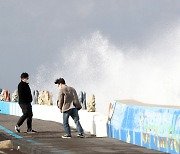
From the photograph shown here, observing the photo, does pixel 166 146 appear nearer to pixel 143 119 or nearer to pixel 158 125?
pixel 158 125

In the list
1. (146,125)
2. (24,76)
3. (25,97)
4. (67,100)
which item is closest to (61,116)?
(25,97)

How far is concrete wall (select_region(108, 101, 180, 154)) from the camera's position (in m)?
13.5

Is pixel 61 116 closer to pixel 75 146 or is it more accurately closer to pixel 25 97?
pixel 25 97

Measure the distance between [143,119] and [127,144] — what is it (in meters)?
0.99

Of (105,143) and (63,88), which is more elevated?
(63,88)

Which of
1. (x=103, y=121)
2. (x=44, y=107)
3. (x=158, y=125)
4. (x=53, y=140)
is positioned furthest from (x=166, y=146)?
(x=44, y=107)

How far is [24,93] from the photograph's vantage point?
21062 millimetres

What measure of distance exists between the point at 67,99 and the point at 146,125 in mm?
3938

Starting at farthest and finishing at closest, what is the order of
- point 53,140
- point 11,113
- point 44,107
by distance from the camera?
point 11,113
point 44,107
point 53,140

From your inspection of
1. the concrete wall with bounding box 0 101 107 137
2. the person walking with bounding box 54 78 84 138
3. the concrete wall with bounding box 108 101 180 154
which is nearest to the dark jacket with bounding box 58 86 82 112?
the person walking with bounding box 54 78 84 138

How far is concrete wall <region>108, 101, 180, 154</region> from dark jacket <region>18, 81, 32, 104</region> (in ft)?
10.4

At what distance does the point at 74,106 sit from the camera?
1906 centimetres

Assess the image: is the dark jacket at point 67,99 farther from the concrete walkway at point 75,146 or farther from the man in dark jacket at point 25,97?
the man in dark jacket at point 25,97

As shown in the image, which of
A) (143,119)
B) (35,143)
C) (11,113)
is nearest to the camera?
(143,119)
